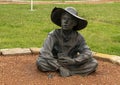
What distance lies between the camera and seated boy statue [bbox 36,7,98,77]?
20.6ft

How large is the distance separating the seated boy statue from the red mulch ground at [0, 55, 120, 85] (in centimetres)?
13

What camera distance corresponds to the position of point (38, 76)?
620 centimetres

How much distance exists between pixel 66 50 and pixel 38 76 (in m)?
0.65

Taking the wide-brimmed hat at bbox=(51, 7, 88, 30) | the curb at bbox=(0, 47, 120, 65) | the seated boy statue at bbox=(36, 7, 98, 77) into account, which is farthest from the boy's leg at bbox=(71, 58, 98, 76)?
the curb at bbox=(0, 47, 120, 65)

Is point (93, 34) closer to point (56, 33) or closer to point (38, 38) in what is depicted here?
point (38, 38)

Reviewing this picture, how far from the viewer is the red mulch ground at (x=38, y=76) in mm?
5945

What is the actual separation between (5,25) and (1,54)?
4.62 m

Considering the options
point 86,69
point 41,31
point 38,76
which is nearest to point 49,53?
point 38,76

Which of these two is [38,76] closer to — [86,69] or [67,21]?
[86,69]

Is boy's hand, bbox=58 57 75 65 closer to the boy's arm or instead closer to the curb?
the boy's arm

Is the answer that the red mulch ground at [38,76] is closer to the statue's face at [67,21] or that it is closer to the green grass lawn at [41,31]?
the statue's face at [67,21]

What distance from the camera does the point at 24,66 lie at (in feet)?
22.2

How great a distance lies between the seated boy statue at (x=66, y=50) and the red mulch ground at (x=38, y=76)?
13 cm

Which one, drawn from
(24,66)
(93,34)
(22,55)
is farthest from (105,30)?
(24,66)
